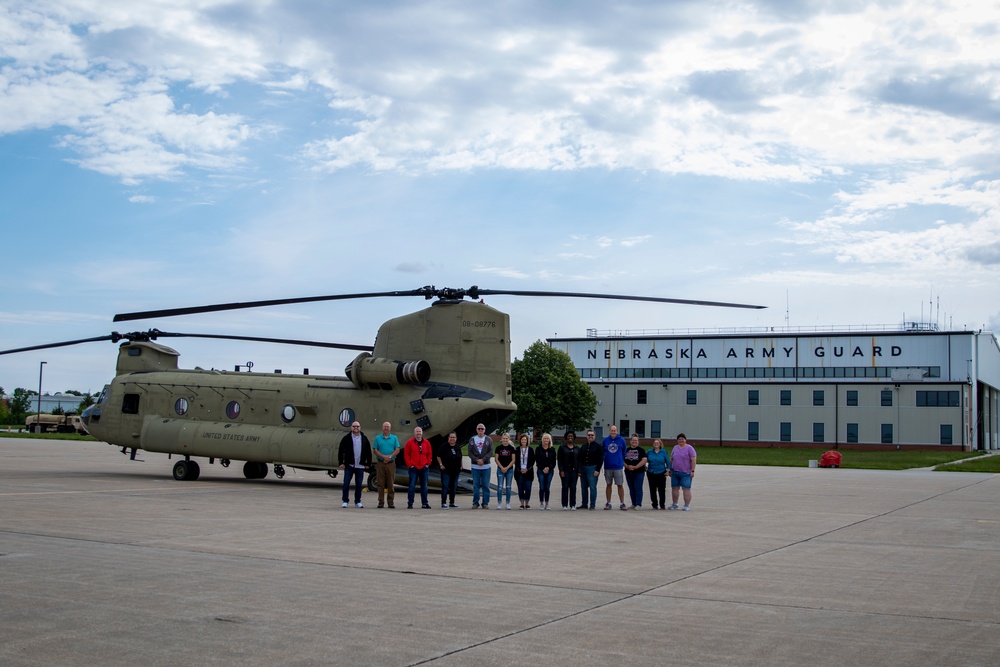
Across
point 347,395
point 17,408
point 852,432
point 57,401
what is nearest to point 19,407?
point 17,408

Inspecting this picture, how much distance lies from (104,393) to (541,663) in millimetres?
23002

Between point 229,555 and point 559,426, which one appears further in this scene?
point 559,426

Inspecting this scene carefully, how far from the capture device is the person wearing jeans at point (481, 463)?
18.2 metres

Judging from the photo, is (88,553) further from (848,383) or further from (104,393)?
(848,383)

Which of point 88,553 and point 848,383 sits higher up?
point 848,383

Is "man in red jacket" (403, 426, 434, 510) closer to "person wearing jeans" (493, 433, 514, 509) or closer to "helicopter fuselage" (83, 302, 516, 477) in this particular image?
"person wearing jeans" (493, 433, 514, 509)

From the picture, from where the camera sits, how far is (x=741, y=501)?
21078mm

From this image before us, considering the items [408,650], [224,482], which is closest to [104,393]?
[224,482]

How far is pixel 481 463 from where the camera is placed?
18.4m

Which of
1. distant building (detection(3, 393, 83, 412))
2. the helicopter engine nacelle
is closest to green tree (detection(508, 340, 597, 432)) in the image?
the helicopter engine nacelle

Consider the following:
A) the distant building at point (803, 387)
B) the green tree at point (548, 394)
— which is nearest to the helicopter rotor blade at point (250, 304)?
the green tree at point (548, 394)

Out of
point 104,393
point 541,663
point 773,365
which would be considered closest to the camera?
point 541,663

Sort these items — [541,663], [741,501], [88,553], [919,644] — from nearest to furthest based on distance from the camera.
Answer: [541,663] < [919,644] < [88,553] < [741,501]

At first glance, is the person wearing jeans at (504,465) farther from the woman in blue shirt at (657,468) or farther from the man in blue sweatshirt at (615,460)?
the woman in blue shirt at (657,468)
